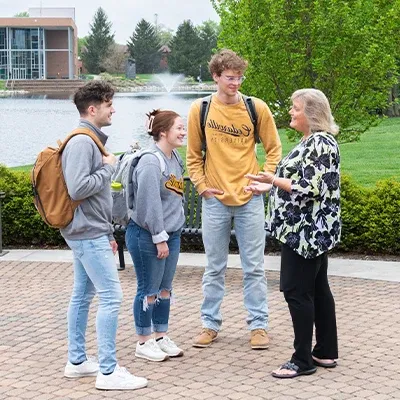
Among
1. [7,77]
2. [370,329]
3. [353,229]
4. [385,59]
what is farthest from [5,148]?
[7,77]

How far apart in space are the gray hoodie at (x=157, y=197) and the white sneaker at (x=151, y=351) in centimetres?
75

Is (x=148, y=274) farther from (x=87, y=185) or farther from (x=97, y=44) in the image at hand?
(x=97, y=44)

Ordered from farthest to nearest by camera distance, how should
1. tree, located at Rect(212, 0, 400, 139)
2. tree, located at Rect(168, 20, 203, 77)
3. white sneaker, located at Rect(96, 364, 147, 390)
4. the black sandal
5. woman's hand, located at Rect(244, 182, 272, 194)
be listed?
1. tree, located at Rect(168, 20, 203, 77)
2. tree, located at Rect(212, 0, 400, 139)
3. woman's hand, located at Rect(244, 182, 272, 194)
4. the black sandal
5. white sneaker, located at Rect(96, 364, 147, 390)

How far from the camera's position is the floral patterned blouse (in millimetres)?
5504

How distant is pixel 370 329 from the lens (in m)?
6.82

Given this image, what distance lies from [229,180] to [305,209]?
0.86m

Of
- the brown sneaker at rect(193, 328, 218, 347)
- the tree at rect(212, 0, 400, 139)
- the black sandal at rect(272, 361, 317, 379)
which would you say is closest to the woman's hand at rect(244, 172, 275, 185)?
the black sandal at rect(272, 361, 317, 379)

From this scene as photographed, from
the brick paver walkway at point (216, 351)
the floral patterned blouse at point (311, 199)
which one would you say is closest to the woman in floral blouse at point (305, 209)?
the floral patterned blouse at point (311, 199)

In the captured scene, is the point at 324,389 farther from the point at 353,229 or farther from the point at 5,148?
the point at 5,148

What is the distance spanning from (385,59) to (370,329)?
6032 mm

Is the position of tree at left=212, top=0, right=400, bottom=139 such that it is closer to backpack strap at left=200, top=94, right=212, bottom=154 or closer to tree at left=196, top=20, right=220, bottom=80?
backpack strap at left=200, top=94, right=212, bottom=154

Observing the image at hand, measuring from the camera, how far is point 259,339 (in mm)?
6367

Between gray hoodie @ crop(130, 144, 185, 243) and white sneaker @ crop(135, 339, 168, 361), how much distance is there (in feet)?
2.45

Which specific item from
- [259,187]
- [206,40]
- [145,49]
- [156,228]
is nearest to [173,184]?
[156,228]
